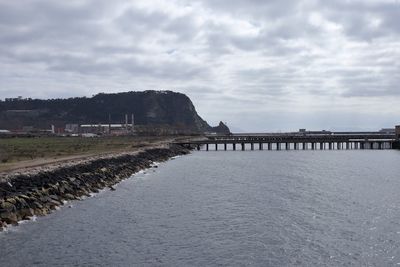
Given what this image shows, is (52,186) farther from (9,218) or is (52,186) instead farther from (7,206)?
(9,218)

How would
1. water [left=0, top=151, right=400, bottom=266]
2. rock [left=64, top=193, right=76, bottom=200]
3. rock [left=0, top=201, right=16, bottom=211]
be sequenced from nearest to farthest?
1. water [left=0, top=151, right=400, bottom=266]
2. rock [left=0, top=201, right=16, bottom=211]
3. rock [left=64, top=193, right=76, bottom=200]

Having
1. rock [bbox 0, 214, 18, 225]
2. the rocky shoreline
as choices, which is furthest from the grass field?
rock [bbox 0, 214, 18, 225]

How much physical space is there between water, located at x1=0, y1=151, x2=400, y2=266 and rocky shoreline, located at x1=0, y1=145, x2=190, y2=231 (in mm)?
1034

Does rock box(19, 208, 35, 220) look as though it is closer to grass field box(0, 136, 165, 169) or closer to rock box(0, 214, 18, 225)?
rock box(0, 214, 18, 225)

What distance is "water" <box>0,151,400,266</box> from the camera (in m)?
20.3

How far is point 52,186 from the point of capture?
112 ft

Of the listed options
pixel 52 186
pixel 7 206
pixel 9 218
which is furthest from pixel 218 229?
pixel 52 186

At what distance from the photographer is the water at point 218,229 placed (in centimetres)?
2033

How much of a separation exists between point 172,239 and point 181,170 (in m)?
38.7

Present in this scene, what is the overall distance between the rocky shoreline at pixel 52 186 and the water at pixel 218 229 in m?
1.03

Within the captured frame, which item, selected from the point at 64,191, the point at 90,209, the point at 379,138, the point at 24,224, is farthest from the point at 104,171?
the point at 379,138

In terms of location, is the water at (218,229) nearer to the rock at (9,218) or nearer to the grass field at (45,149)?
the rock at (9,218)

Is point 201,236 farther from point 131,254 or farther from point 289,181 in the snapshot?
point 289,181

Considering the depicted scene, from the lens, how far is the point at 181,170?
62062mm
